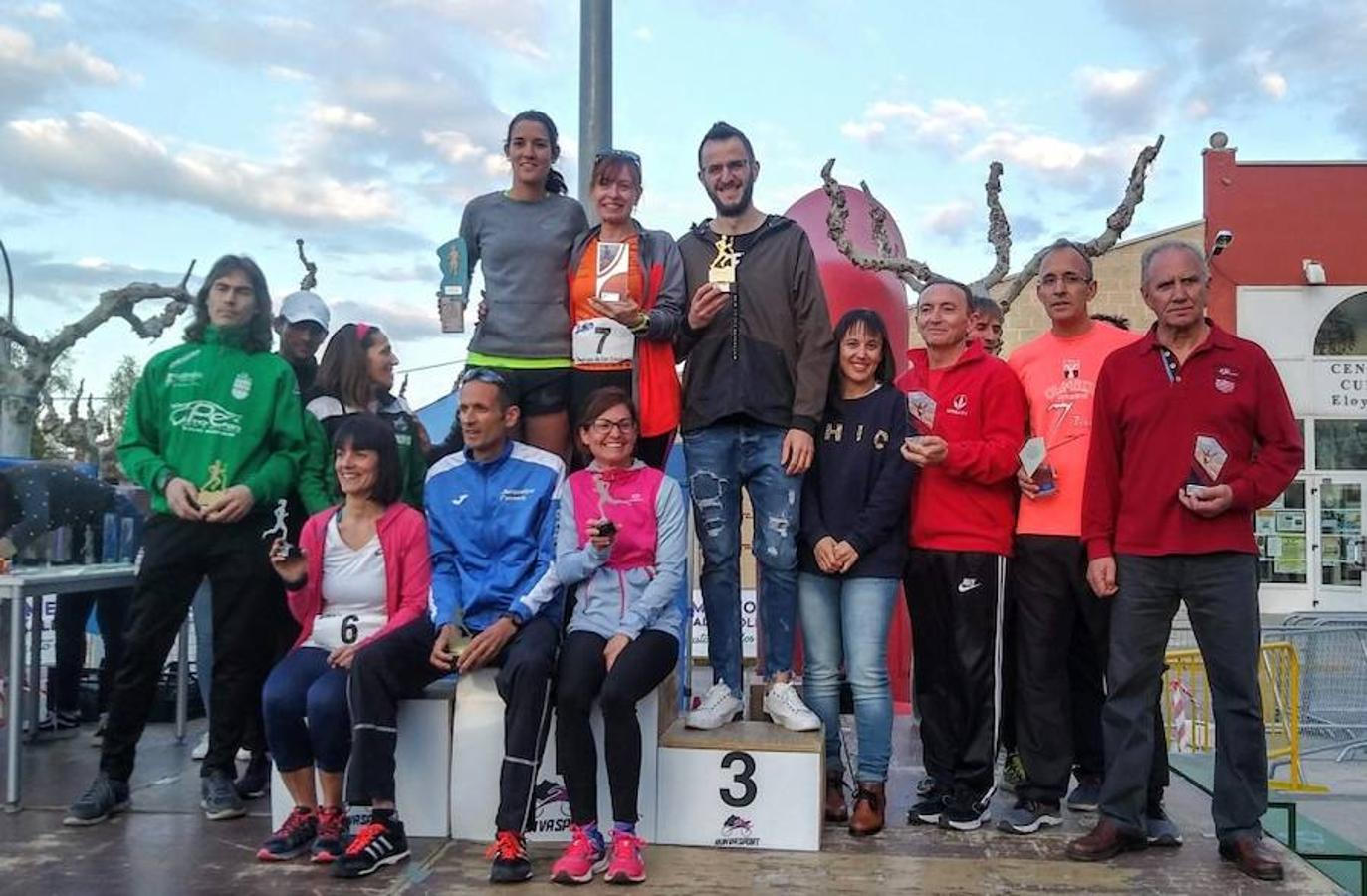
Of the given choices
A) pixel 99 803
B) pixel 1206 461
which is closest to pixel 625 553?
pixel 1206 461

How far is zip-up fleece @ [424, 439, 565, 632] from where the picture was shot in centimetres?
405

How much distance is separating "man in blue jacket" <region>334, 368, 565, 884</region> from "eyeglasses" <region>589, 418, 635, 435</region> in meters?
0.26

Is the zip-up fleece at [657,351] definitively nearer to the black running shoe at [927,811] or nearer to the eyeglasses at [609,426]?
the eyeglasses at [609,426]

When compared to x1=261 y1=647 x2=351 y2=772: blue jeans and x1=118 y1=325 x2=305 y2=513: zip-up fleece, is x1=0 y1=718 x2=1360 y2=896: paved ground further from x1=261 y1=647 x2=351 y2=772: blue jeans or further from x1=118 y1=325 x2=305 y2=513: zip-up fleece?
x1=118 y1=325 x2=305 y2=513: zip-up fleece

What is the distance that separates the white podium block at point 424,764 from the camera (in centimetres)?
402

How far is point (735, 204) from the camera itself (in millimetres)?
4320

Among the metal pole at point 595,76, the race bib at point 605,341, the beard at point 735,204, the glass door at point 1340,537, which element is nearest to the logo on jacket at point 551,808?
the race bib at point 605,341

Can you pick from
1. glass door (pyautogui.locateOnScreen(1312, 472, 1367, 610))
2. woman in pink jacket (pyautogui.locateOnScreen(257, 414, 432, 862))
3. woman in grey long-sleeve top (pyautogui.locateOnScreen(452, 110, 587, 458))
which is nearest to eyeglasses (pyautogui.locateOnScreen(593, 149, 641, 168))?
woman in grey long-sleeve top (pyautogui.locateOnScreen(452, 110, 587, 458))

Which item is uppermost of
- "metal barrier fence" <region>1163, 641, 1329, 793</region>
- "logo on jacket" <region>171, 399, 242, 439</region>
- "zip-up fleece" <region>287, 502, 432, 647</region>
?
"logo on jacket" <region>171, 399, 242, 439</region>

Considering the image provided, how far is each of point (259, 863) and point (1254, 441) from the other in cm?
337

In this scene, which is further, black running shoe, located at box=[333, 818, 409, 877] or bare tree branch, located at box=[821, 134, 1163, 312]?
bare tree branch, located at box=[821, 134, 1163, 312]

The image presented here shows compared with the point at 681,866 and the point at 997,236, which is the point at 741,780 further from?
the point at 997,236

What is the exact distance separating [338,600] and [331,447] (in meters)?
0.78

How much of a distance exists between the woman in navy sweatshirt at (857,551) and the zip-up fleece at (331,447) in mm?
1606
